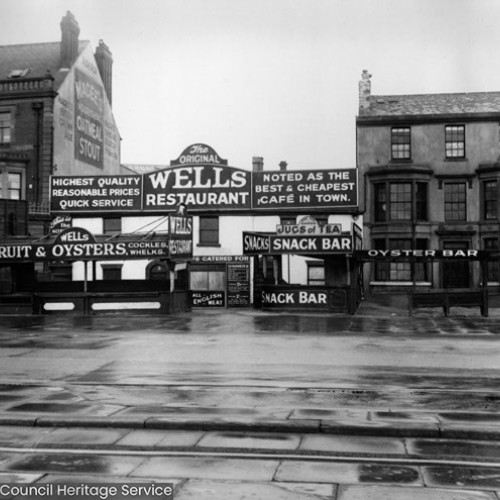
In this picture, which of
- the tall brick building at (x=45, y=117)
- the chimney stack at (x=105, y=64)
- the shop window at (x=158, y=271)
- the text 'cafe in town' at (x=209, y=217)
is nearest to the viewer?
the text 'cafe in town' at (x=209, y=217)

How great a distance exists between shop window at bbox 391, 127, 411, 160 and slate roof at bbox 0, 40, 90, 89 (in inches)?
881

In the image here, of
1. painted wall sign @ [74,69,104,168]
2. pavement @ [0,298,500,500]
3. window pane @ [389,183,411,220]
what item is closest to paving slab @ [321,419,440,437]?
pavement @ [0,298,500,500]

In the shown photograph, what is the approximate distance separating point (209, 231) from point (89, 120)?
56.7ft

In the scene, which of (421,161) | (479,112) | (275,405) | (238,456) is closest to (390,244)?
(421,161)

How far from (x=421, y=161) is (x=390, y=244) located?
5.47 metres

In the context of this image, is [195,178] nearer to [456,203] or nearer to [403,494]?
[456,203]

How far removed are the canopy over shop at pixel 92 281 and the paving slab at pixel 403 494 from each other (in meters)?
21.8

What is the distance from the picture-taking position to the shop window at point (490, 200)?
129 feet

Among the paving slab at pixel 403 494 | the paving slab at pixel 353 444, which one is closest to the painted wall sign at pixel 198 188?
the paving slab at pixel 353 444

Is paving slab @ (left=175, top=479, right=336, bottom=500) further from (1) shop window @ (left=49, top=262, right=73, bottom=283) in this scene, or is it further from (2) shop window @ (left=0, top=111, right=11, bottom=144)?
(2) shop window @ (left=0, top=111, right=11, bottom=144)

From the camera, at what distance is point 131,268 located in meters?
36.8

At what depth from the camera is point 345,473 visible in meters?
7.00

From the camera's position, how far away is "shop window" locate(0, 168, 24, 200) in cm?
4147

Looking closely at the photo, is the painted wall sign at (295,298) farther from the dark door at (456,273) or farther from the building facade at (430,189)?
the dark door at (456,273)
